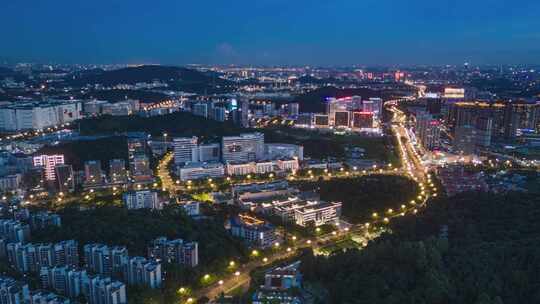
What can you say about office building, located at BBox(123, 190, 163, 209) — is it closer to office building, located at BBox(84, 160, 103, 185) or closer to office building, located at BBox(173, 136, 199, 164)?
office building, located at BBox(84, 160, 103, 185)

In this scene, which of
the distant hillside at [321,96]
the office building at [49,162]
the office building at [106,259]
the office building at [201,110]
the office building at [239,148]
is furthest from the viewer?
the distant hillside at [321,96]

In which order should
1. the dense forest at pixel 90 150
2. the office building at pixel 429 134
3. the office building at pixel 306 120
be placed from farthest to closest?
1. the office building at pixel 306 120
2. the office building at pixel 429 134
3. the dense forest at pixel 90 150

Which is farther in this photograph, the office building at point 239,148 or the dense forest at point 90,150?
the office building at point 239,148

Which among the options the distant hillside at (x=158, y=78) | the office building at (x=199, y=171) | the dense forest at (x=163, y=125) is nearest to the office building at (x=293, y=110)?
the dense forest at (x=163, y=125)

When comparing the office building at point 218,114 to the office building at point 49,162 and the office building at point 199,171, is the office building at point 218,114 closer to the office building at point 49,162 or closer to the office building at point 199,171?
the office building at point 199,171

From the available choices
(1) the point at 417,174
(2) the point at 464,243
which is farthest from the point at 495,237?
(1) the point at 417,174

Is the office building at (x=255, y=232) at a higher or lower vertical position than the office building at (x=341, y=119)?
lower

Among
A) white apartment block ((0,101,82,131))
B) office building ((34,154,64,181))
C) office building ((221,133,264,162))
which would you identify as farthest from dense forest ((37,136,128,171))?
white apartment block ((0,101,82,131))
